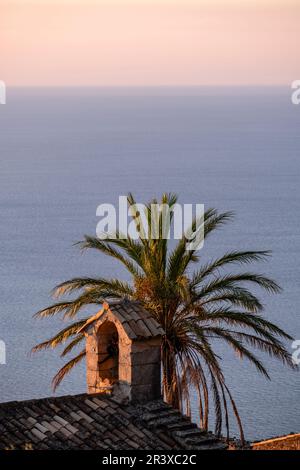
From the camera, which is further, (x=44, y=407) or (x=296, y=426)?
(x=296, y=426)

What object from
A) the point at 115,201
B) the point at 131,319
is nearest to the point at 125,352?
the point at 131,319

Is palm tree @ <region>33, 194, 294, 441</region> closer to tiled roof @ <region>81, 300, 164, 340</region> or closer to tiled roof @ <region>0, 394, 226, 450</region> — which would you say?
tiled roof @ <region>81, 300, 164, 340</region>

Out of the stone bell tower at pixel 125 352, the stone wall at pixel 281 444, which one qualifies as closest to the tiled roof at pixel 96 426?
the stone bell tower at pixel 125 352

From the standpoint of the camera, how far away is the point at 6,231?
9794 cm

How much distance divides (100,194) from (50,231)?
84.7ft

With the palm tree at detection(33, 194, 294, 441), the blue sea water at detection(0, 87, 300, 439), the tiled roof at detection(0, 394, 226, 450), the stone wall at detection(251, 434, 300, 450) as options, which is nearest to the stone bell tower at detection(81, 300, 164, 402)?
the tiled roof at detection(0, 394, 226, 450)

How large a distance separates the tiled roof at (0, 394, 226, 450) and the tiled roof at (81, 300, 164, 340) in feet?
2.83

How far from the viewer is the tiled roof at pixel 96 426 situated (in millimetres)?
16766

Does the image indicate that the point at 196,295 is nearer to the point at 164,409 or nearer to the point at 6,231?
the point at 164,409

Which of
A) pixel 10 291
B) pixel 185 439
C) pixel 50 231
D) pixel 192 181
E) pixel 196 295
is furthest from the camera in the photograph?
pixel 192 181

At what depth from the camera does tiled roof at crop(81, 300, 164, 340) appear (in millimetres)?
18125

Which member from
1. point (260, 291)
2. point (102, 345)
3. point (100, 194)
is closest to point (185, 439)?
point (102, 345)

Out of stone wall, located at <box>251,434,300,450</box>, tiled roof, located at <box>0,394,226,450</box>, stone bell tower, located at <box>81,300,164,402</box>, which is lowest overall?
stone wall, located at <box>251,434,300,450</box>

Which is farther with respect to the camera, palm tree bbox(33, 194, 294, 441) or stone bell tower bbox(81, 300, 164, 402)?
palm tree bbox(33, 194, 294, 441)
